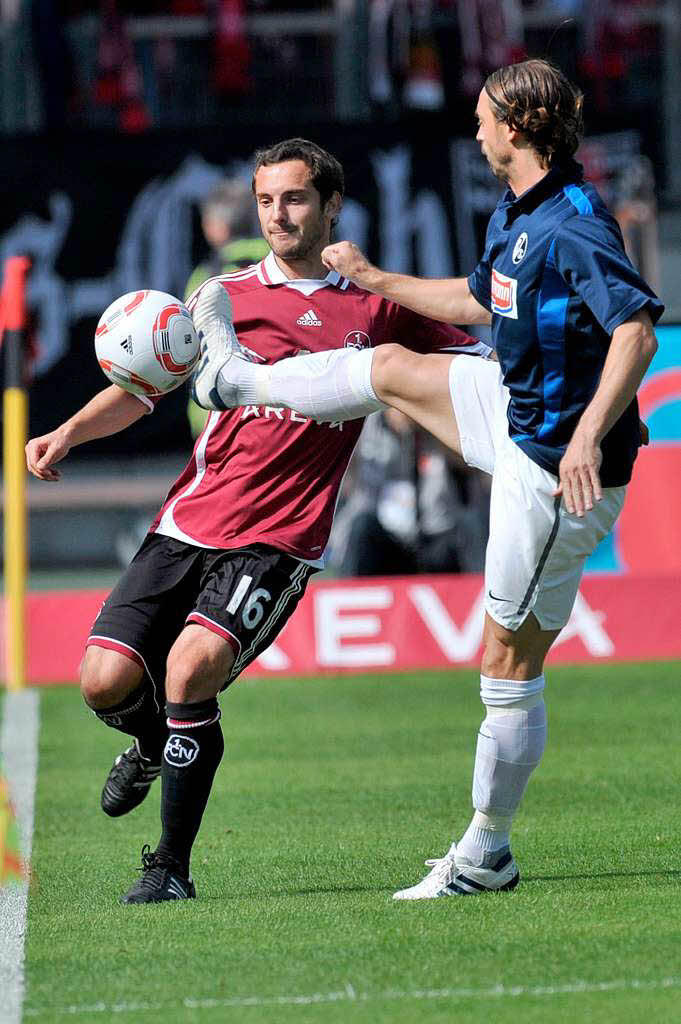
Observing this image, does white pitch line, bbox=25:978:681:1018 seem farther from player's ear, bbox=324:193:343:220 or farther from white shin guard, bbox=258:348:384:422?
player's ear, bbox=324:193:343:220

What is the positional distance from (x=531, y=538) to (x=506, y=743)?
0.58 m

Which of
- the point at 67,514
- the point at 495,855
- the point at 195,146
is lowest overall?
the point at 67,514

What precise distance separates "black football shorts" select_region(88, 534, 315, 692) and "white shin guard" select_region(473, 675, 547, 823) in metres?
0.66

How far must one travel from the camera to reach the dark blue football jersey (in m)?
4.28

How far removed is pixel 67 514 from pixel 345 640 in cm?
526

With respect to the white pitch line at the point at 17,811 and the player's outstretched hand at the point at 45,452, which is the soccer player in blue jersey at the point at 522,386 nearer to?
the player's outstretched hand at the point at 45,452

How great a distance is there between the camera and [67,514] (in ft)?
49.3

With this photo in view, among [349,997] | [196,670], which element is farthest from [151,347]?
[349,997]

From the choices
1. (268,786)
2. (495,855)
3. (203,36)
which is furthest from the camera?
(203,36)

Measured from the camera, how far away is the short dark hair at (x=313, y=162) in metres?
5.12

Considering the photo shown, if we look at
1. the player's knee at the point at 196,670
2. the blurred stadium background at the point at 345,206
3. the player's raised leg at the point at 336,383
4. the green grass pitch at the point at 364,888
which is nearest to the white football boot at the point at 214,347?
the player's raised leg at the point at 336,383

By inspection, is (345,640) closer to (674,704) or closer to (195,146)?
(674,704)

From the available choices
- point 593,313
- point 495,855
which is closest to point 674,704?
point 495,855

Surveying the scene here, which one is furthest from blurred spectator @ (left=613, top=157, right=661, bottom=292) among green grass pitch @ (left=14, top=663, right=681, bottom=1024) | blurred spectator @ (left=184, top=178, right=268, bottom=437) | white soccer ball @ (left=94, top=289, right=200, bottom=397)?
white soccer ball @ (left=94, top=289, right=200, bottom=397)
